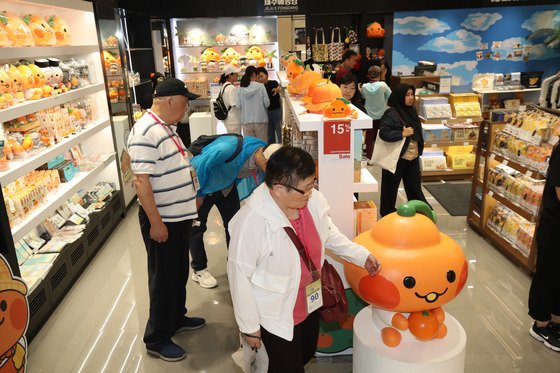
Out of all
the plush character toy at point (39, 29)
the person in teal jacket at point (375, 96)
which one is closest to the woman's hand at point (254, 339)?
the plush character toy at point (39, 29)

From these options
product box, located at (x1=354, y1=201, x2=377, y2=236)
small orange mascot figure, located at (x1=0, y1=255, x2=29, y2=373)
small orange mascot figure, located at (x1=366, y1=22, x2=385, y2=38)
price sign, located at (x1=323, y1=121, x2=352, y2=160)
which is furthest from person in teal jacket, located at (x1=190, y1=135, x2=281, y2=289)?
small orange mascot figure, located at (x1=366, y1=22, x2=385, y2=38)

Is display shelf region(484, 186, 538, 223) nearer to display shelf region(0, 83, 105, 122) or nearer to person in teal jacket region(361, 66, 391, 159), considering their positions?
person in teal jacket region(361, 66, 391, 159)

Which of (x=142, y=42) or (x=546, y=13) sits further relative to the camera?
(x=546, y=13)

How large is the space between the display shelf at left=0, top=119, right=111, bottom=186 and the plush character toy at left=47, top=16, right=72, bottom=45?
0.97 m

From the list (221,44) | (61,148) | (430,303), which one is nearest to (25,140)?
(61,148)

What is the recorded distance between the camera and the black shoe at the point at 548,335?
3.27m

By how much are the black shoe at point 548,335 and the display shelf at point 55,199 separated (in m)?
3.87

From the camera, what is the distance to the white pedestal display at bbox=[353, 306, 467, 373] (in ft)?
7.87

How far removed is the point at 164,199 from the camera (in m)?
3.04

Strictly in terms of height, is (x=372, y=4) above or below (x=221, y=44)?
above

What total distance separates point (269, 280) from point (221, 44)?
8550 millimetres

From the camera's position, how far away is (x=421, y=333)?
2.49 m

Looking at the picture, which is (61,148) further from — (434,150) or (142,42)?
(434,150)

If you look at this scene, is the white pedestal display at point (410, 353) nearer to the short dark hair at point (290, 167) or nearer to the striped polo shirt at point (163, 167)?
the short dark hair at point (290, 167)
